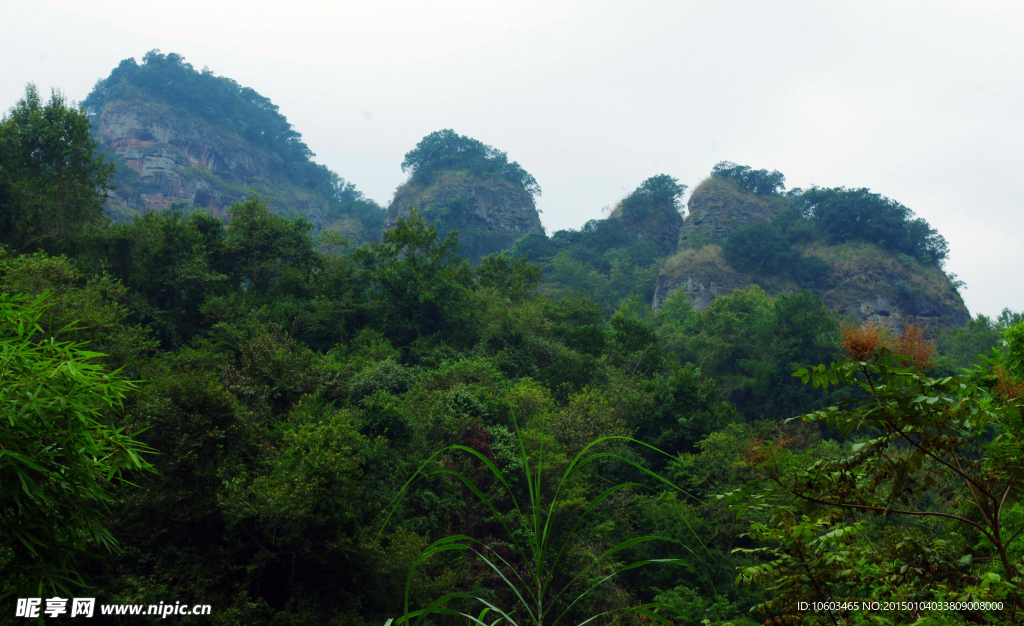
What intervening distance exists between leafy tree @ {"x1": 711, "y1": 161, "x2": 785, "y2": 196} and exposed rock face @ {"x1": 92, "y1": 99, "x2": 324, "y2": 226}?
34.1m

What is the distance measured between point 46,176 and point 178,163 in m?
35.2

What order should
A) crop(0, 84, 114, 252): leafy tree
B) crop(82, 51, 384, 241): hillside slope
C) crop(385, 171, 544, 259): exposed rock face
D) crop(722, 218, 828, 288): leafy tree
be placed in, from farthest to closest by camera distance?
crop(385, 171, 544, 259): exposed rock face
crop(82, 51, 384, 241): hillside slope
crop(722, 218, 828, 288): leafy tree
crop(0, 84, 114, 252): leafy tree

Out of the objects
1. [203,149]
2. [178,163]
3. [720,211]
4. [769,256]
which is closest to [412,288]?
[769,256]

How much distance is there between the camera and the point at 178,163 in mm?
47812

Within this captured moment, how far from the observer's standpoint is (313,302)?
62.4ft

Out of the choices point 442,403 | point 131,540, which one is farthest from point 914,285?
point 131,540

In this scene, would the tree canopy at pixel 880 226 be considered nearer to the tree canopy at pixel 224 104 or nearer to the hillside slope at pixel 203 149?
the hillside slope at pixel 203 149

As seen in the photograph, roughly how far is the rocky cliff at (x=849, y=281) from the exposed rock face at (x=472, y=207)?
14747mm

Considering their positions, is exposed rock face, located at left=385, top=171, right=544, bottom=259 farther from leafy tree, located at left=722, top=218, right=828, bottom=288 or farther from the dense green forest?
the dense green forest

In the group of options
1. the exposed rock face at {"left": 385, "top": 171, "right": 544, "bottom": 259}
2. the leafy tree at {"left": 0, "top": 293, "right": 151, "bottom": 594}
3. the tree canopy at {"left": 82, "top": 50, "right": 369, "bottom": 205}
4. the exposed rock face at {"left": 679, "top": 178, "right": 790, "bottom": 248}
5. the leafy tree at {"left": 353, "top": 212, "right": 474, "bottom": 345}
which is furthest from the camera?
the tree canopy at {"left": 82, "top": 50, "right": 369, "bottom": 205}

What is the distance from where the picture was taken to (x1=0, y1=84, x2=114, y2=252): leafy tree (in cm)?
1521

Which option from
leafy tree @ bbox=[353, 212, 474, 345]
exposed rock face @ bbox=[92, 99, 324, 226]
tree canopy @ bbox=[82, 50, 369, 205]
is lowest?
leafy tree @ bbox=[353, 212, 474, 345]

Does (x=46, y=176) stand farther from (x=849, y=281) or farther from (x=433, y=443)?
(x=849, y=281)

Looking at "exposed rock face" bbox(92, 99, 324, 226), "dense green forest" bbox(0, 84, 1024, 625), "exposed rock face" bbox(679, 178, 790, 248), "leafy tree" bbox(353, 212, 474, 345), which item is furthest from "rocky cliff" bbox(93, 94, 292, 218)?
"exposed rock face" bbox(679, 178, 790, 248)
